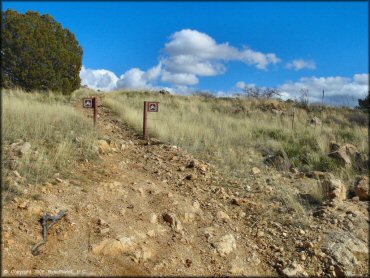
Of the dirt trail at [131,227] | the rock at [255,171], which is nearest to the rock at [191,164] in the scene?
the dirt trail at [131,227]

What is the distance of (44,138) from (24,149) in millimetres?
794

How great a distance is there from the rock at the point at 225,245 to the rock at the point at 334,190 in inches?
79.1

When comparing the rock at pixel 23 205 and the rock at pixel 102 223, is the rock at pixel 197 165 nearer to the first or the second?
the rock at pixel 102 223

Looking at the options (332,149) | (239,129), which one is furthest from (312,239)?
(239,129)

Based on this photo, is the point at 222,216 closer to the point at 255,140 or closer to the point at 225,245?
the point at 225,245

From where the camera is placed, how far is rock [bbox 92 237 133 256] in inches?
147

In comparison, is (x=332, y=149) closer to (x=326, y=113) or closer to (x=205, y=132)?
(x=205, y=132)

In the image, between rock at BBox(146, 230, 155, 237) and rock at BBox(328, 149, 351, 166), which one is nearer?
rock at BBox(146, 230, 155, 237)

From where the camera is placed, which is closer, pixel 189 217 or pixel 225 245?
pixel 225 245

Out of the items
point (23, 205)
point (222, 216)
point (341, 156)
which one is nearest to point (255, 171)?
point (222, 216)

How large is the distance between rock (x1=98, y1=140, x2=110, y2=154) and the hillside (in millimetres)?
24

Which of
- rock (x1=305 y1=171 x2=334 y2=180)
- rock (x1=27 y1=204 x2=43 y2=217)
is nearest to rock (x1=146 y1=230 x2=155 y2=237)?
rock (x1=27 y1=204 x2=43 y2=217)

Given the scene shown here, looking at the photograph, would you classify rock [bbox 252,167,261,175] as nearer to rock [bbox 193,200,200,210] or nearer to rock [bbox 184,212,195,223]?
rock [bbox 193,200,200,210]

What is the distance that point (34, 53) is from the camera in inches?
475
